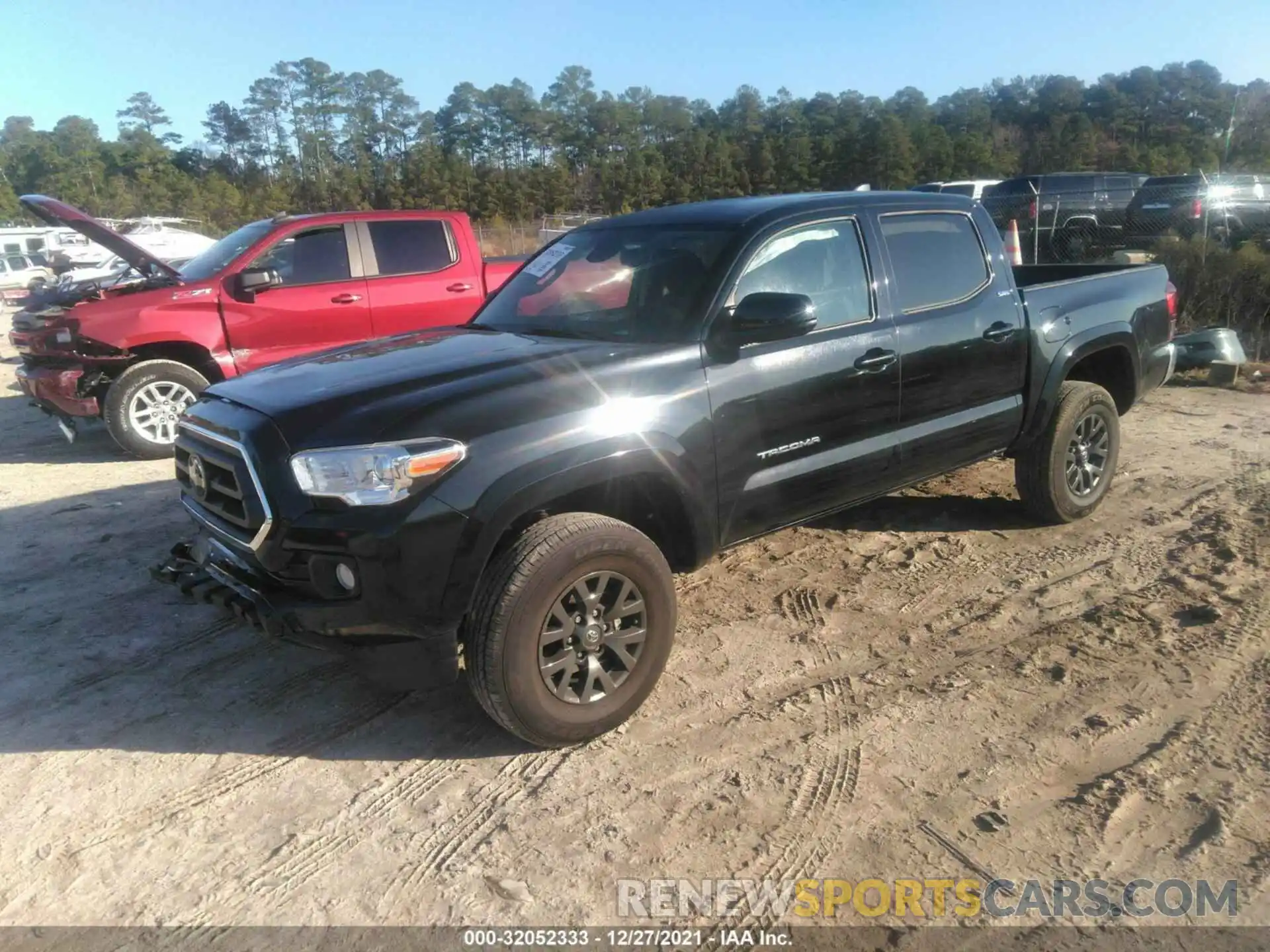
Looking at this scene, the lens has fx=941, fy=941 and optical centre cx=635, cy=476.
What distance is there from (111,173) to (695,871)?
6839 centimetres

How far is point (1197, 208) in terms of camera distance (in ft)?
51.8

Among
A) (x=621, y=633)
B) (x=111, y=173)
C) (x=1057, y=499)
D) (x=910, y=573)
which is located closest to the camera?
(x=621, y=633)

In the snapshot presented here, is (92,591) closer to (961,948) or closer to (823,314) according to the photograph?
(823,314)

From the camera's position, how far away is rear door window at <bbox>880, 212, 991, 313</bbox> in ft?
14.3

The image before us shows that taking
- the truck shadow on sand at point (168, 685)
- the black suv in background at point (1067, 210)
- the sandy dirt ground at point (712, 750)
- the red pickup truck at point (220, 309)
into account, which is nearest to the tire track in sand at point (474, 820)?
the sandy dirt ground at point (712, 750)

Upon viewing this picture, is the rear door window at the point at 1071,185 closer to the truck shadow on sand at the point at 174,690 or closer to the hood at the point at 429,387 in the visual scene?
the hood at the point at 429,387

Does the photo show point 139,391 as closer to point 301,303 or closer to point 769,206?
point 301,303

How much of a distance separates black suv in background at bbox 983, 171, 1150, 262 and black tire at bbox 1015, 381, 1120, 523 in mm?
10556

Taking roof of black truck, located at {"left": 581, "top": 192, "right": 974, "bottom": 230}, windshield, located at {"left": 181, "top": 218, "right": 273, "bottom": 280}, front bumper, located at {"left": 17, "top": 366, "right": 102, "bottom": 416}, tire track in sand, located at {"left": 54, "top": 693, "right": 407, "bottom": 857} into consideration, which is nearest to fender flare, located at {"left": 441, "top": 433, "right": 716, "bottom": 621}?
tire track in sand, located at {"left": 54, "top": 693, "right": 407, "bottom": 857}

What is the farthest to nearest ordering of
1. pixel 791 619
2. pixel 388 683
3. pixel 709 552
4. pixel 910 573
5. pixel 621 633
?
1. pixel 910 573
2. pixel 791 619
3. pixel 709 552
4. pixel 621 633
5. pixel 388 683

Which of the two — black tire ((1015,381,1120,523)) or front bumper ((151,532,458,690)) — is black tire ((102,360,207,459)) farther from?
black tire ((1015,381,1120,523))

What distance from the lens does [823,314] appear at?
406 cm

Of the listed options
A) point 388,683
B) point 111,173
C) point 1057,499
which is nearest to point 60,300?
point 388,683

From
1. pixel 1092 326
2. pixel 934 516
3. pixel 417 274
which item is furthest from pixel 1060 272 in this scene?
pixel 417 274
